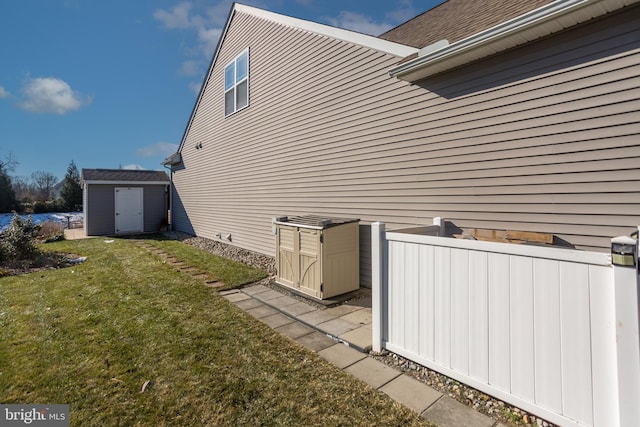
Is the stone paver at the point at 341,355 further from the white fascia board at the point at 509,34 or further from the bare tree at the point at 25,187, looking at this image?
the bare tree at the point at 25,187

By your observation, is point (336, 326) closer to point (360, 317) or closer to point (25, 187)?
point (360, 317)

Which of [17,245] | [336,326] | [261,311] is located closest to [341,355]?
[336,326]

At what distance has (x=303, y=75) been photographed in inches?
259

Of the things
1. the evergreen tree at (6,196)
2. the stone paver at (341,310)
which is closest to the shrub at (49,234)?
the stone paver at (341,310)

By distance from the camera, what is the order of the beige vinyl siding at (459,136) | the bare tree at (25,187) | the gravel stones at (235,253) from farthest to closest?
the bare tree at (25,187), the gravel stones at (235,253), the beige vinyl siding at (459,136)

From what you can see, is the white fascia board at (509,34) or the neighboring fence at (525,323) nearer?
the neighboring fence at (525,323)

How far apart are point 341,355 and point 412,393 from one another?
0.85m

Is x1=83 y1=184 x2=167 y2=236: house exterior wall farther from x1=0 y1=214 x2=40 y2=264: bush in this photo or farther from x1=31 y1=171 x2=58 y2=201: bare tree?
x1=31 y1=171 x2=58 y2=201: bare tree

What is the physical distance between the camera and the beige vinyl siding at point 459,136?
2.78 meters

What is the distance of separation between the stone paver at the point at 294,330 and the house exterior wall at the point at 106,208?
45.6 feet

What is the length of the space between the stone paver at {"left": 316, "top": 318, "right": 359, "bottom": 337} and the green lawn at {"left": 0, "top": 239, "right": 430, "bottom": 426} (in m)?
0.51

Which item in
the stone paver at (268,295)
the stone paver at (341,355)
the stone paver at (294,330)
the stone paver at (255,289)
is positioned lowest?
the stone paver at (341,355)

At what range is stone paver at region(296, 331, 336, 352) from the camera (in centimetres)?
328

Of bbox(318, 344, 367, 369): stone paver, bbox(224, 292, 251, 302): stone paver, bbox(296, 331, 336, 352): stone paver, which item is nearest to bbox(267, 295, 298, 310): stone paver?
bbox(224, 292, 251, 302): stone paver
